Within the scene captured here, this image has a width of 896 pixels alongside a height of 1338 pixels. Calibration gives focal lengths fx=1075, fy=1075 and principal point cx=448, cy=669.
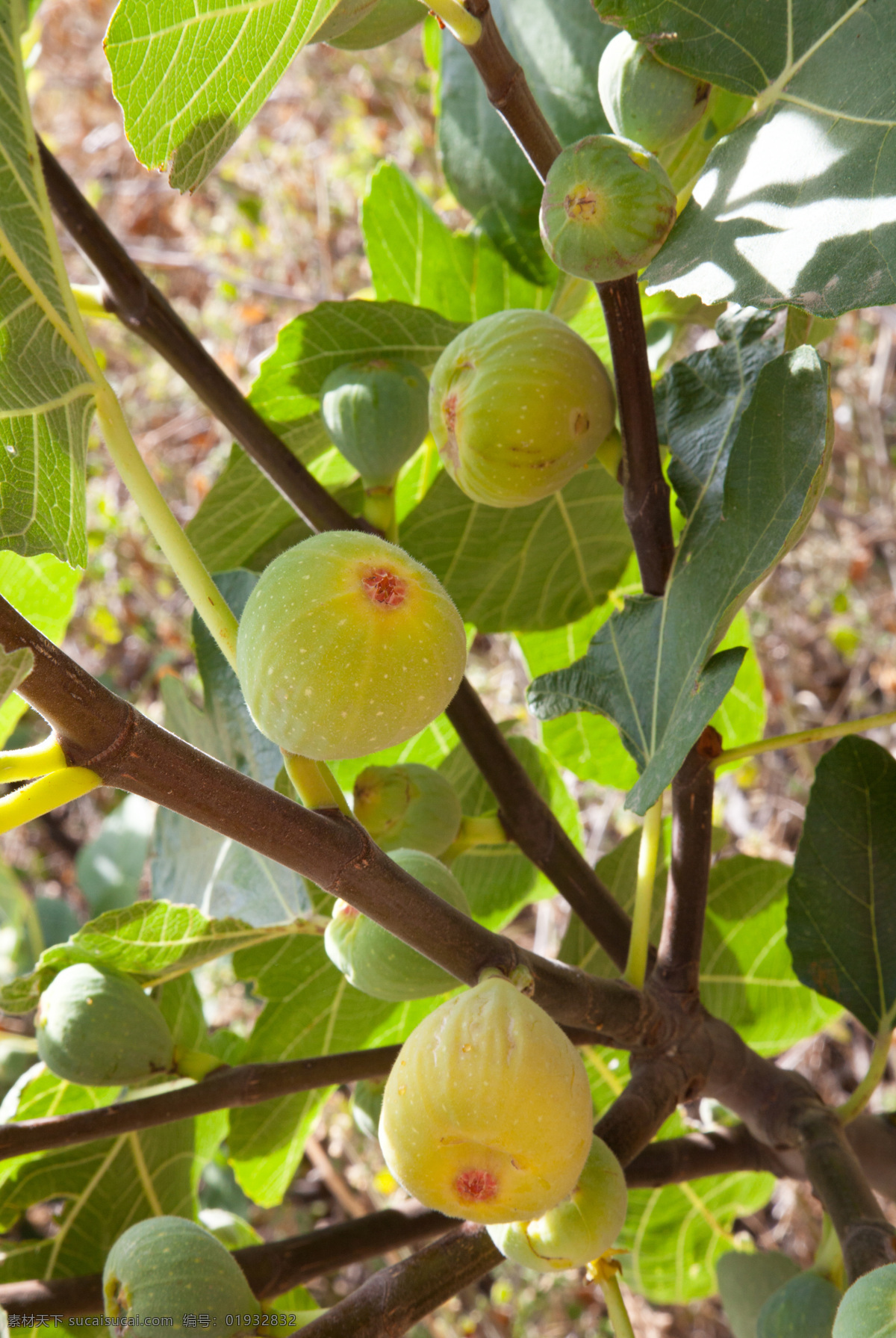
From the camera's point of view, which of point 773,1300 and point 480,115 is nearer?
point 773,1300

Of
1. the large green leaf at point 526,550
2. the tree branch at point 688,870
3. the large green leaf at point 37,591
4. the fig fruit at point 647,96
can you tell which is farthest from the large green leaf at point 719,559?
the large green leaf at point 37,591

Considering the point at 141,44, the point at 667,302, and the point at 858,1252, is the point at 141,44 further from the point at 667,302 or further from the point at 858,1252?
the point at 858,1252

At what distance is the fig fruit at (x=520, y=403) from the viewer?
57 cm

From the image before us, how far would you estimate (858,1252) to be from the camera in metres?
0.57

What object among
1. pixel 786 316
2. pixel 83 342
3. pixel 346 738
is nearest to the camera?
pixel 346 738

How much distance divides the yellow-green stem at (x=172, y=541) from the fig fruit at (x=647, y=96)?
1.07 feet

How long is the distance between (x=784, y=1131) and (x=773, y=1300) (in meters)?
0.10

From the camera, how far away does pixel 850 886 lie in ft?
2.54

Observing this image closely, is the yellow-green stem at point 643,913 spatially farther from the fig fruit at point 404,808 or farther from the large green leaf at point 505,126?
the large green leaf at point 505,126

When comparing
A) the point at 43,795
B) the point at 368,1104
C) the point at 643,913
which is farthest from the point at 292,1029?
the point at 43,795

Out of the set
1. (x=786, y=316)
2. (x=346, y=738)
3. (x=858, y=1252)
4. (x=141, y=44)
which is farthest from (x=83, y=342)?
(x=858, y=1252)

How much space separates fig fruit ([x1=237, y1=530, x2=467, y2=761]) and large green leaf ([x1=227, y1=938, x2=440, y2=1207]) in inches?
19.2

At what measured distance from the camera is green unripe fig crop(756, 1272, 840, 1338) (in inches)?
25.8

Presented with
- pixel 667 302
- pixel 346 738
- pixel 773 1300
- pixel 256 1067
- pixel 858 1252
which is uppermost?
pixel 346 738
